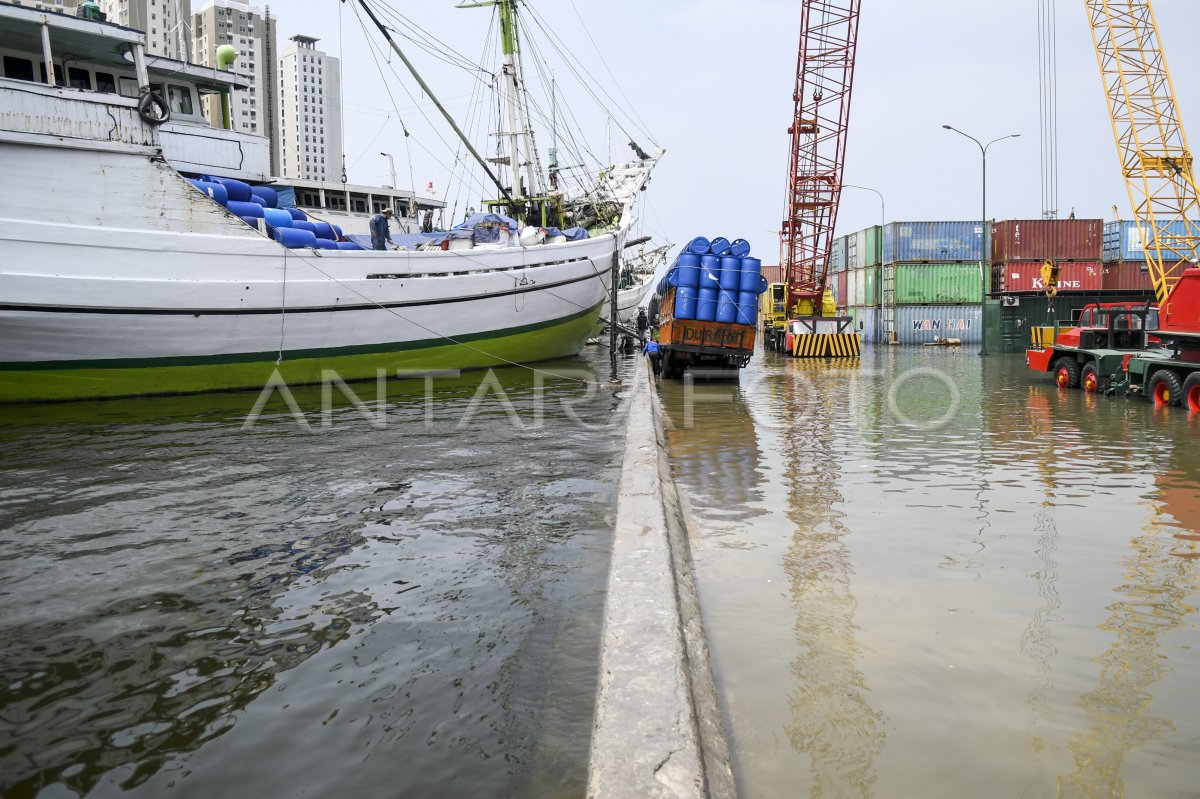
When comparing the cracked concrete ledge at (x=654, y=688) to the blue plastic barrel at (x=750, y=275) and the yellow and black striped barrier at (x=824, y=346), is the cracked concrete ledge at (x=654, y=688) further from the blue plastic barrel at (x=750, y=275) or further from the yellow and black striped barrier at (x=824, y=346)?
the yellow and black striped barrier at (x=824, y=346)

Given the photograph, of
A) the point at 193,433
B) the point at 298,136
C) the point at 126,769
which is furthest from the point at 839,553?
the point at 298,136

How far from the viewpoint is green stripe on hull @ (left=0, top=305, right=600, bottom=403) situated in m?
13.8

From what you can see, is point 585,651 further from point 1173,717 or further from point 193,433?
point 193,433

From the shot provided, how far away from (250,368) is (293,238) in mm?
2713

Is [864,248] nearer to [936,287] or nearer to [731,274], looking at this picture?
[936,287]

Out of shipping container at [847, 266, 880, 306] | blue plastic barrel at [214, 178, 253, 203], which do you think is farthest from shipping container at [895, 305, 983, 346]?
blue plastic barrel at [214, 178, 253, 203]

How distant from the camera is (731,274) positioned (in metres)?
17.1

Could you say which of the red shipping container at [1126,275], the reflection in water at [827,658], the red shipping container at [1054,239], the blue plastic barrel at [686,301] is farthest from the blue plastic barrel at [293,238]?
the red shipping container at [1126,275]

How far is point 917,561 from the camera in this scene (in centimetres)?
473

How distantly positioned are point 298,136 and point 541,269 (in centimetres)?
7618

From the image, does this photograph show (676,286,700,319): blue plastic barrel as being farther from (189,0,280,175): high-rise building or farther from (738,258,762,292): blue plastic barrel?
(189,0,280,175): high-rise building

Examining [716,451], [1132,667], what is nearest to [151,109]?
[716,451]

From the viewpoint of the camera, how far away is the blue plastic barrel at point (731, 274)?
17094mm

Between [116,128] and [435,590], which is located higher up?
[116,128]
